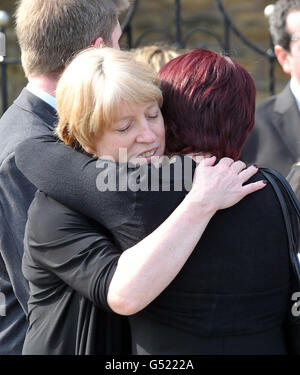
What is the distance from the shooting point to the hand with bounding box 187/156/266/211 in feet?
5.23

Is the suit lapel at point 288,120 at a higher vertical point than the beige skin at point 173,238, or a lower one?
lower

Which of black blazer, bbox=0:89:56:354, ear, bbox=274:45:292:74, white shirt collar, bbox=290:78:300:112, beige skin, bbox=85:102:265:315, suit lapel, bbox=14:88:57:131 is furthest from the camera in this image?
ear, bbox=274:45:292:74

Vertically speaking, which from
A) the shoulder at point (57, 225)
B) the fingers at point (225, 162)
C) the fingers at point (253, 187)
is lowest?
the shoulder at point (57, 225)

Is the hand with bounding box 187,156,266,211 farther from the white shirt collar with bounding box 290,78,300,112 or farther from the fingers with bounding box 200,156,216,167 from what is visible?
the white shirt collar with bounding box 290,78,300,112

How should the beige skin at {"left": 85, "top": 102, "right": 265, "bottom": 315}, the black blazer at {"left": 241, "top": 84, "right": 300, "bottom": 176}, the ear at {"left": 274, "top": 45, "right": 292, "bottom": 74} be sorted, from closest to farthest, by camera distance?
1. the beige skin at {"left": 85, "top": 102, "right": 265, "bottom": 315}
2. the black blazer at {"left": 241, "top": 84, "right": 300, "bottom": 176}
3. the ear at {"left": 274, "top": 45, "right": 292, "bottom": 74}

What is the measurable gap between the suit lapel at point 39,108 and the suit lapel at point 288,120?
1.53 meters

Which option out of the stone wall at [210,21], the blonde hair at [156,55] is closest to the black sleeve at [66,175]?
the blonde hair at [156,55]

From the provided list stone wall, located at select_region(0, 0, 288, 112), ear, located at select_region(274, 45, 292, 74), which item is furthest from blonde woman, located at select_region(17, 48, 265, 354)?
stone wall, located at select_region(0, 0, 288, 112)

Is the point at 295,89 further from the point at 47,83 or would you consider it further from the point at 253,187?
the point at 253,187

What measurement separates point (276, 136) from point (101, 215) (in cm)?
207

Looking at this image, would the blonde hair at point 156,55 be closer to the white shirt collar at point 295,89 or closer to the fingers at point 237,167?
the white shirt collar at point 295,89

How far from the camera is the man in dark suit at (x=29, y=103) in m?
2.08

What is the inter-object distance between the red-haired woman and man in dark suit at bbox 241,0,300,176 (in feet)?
5.56

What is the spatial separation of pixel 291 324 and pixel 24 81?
513 cm
